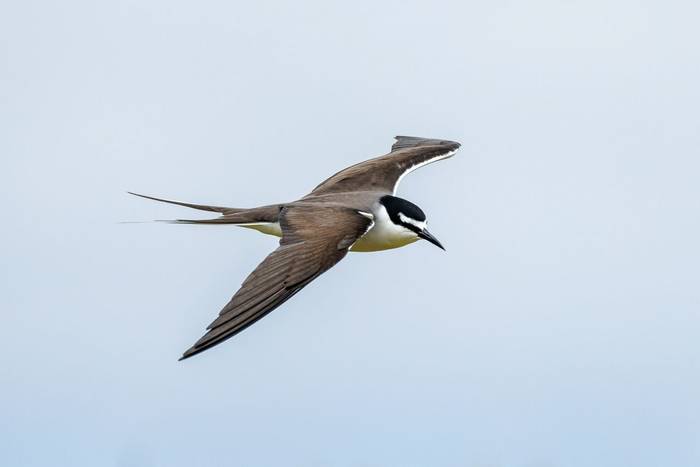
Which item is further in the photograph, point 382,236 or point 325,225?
point 382,236

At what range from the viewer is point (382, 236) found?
19047 mm

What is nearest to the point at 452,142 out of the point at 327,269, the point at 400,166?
the point at 400,166

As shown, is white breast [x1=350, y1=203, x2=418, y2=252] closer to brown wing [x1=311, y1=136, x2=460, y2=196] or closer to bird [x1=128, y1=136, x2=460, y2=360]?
bird [x1=128, y1=136, x2=460, y2=360]

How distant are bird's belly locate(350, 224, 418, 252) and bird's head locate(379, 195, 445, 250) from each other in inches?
4.1

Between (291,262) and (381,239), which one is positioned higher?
(381,239)

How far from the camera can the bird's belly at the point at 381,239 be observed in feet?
62.2

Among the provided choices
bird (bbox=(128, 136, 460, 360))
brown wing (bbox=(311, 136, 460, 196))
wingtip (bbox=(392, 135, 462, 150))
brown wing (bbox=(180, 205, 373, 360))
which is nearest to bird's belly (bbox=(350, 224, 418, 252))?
bird (bbox=(128, 136, 460, 360))

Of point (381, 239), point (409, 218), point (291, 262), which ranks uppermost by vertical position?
point (409, 218)

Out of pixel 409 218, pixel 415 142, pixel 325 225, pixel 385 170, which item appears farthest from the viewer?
pixel 415 142

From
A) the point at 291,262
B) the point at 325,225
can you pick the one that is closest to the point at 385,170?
the point at 325,225

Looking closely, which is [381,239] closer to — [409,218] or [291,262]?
[409,218]

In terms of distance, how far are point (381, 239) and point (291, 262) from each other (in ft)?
9.89

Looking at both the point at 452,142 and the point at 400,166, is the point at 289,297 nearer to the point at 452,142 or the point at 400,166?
the point at 400,166

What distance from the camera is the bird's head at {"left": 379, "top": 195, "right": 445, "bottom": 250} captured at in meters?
19.0
